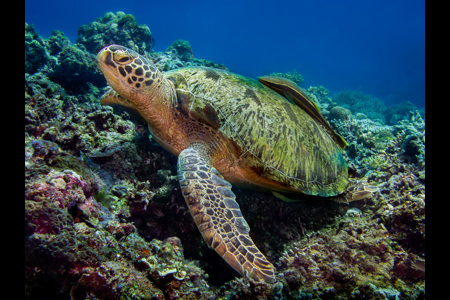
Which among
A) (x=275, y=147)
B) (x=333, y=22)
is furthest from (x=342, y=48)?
(x=275, y=147)

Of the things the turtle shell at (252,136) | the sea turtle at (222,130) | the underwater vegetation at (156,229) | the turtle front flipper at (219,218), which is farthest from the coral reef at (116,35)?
the turtle front flipper at (219,218)

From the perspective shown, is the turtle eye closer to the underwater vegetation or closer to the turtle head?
the turtle head

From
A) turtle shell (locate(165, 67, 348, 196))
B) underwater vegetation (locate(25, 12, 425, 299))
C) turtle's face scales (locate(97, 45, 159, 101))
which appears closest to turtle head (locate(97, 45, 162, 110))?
turtle's face scales (locate(97, 45, 159, 101))

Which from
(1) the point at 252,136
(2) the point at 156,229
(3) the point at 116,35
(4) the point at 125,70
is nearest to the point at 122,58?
(4) the point at 125,70

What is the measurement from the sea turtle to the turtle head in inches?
0.4

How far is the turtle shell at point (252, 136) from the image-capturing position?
2576mm

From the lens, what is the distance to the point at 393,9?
287 feet

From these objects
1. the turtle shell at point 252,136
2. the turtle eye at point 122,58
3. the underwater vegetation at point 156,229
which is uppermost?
the turtle eye at point 122,58

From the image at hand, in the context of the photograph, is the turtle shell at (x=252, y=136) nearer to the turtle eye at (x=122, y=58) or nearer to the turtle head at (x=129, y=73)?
the turtle head at (x=129, y=73)

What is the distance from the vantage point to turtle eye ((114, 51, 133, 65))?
2.30m

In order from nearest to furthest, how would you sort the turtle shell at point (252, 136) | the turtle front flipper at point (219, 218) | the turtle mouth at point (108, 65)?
the turtle front flipper at point (219, 218), the turtle mouth at point (108, 65), the turtle shell at point (252, 136)

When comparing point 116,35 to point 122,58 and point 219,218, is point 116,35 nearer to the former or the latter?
point 122,58

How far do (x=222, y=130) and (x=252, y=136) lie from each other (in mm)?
415

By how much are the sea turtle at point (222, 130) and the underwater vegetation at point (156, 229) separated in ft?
1.29
